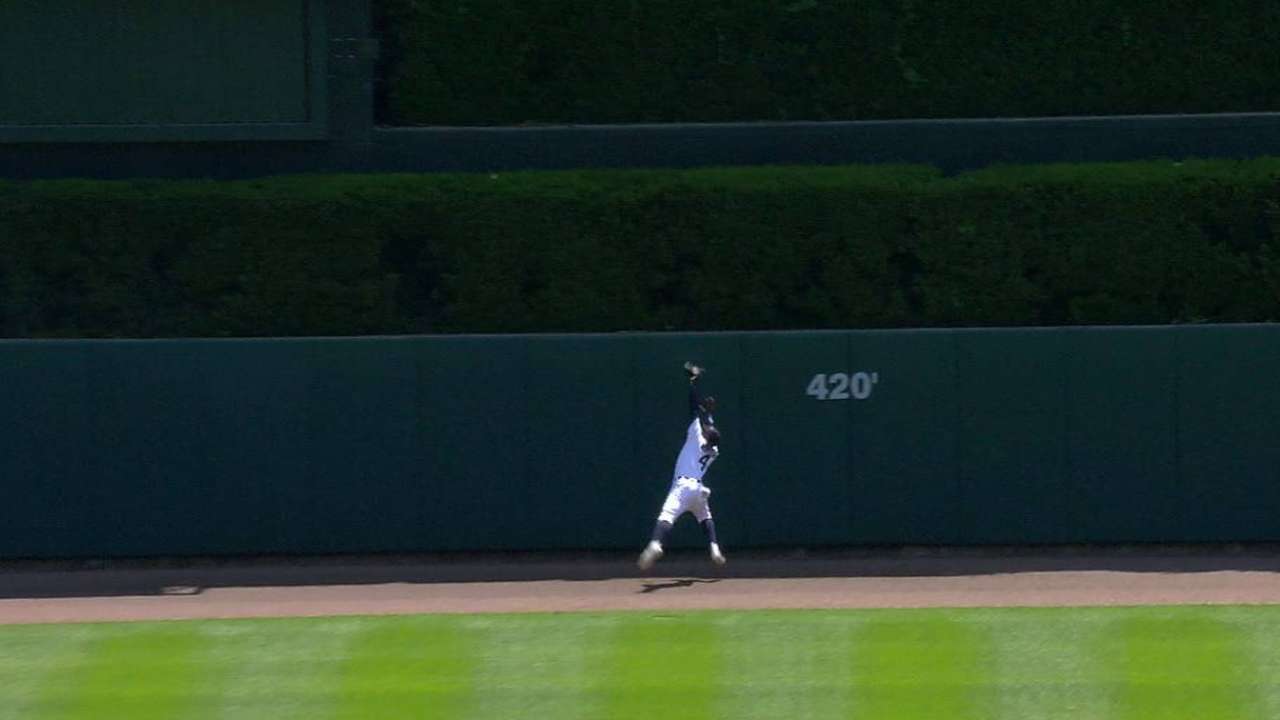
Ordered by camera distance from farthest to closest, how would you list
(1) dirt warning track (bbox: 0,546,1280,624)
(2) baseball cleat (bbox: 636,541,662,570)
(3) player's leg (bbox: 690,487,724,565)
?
(3) player's leg (bbox: 690,487,724,565)
(2) baseball cleat (bbox: 636,541,662,570)
(1) dirt warning track (bbox: 0,546,1280,624)

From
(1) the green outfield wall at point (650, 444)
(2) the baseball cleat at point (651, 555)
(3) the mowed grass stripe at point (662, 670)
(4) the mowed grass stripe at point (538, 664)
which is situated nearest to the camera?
(3) the mowed grass stripe at point (662, 670)

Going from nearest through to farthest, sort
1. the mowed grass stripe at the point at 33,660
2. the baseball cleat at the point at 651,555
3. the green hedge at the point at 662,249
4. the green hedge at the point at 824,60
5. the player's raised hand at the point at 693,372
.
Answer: the mowed grass stripe at the point at 33,660 → the baseball cleat at the point at 651,555 → the player's raised hand at the point at 693,372 → the green hedge at the point at 662,249 → the green hedge at the point at 824,60

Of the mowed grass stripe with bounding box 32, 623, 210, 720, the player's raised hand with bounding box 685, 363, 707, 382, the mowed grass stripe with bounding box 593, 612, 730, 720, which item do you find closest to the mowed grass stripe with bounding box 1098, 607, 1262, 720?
the mowed grass stripe with bounding box 593, 612, 730, 720

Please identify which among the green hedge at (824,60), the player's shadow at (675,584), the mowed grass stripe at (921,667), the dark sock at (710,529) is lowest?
the player's shadow at (675,584)

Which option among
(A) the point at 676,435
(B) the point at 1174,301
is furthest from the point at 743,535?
(B) the point at 1174,301

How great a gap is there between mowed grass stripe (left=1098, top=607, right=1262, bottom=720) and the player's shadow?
3.95 meters

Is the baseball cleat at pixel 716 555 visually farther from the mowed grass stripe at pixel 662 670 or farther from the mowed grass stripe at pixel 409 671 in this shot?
the mowed grass stripe at pixel 409 671

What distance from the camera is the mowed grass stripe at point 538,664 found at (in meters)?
9.84

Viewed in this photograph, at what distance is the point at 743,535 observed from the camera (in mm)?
Result: 15875

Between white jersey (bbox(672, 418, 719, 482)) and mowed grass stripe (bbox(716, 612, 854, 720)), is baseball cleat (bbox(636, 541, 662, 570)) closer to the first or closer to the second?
white jersey (bbox(672, 418, 719, 482))

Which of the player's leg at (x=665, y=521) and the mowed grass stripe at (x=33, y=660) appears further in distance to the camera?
the player's leg at (x=665, y=521)

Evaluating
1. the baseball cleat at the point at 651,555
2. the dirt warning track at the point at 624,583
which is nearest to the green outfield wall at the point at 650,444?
the dirt warning track at the point at 624,583

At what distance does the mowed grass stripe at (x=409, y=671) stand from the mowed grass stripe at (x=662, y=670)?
0.92 m

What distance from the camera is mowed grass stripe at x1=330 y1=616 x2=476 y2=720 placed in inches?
385
